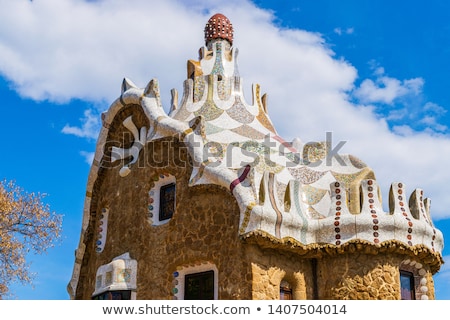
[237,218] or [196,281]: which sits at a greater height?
[237,218]

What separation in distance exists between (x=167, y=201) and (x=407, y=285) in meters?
4.29

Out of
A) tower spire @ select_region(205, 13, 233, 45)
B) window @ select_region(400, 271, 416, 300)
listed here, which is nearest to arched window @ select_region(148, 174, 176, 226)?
window @ select_region(400, 271, 416, 300)

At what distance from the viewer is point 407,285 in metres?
11.2

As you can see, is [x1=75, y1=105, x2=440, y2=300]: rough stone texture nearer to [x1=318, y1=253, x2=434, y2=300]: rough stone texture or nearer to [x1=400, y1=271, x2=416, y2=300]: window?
[x1=318, y1=253, x2=434, y2=300]: rough stone texture

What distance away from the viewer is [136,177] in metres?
12.7

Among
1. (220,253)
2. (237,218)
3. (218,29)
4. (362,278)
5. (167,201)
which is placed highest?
(218,29)

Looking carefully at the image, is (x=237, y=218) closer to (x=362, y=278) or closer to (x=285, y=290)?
(x=285, y=290)

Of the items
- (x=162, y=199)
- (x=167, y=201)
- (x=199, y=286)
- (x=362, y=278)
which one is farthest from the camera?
(x=162, y=199)

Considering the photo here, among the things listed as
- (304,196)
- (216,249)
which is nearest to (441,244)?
(304,196)

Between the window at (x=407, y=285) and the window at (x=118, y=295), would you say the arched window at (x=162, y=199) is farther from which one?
the window at (x=407, y=285)

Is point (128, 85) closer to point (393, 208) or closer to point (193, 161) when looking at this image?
point (193, 161)

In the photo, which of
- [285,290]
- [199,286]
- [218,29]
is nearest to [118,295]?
[199,286]

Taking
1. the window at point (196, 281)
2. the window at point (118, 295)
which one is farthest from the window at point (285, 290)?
the window at point (118, 295)

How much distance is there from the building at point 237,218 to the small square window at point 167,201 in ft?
0.08
